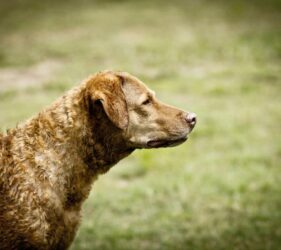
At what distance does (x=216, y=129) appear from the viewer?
9594 mm

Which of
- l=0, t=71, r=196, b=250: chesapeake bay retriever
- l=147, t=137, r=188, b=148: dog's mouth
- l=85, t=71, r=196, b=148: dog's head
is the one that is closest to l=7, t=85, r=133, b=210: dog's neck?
l=0, t=71, r=196, b=250: chesapeake bay retriever

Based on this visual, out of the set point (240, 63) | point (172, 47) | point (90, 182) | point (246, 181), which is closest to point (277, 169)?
point (246, 181)

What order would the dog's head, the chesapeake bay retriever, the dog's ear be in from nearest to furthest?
the chesapeake bay retriever, the dog's ear, the dog's head

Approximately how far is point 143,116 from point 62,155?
2.55 feet

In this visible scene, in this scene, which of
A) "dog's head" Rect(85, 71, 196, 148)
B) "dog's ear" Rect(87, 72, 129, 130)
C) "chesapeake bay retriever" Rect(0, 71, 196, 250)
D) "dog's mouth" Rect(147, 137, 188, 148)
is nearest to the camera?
"chesapeake bay retriever" Rect(0, 71, 196, 250)

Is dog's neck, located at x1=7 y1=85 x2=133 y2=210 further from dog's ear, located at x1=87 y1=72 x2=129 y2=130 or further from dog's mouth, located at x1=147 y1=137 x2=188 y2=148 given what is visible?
dog's mouth, located at x1=147 y1=137 x2=188 y2=148

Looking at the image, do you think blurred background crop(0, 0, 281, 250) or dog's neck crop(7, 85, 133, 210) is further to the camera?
blurred background crop(0, 0, 281, 250)

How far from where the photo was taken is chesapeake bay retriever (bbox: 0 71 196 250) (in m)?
4.30

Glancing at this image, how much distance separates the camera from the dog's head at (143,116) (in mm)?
4594

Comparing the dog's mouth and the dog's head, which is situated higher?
the dog's head

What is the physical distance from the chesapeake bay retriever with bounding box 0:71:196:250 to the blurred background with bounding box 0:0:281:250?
199cm

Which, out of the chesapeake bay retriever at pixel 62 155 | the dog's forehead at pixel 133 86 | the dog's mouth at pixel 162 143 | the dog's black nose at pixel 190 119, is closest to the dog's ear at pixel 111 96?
the chesapeake bay retriever at pixel 62 155

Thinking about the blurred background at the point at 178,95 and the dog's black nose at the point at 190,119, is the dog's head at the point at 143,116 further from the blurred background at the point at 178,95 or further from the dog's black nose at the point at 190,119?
the blurred background at the point at 178,95

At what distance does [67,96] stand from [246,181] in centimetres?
381
